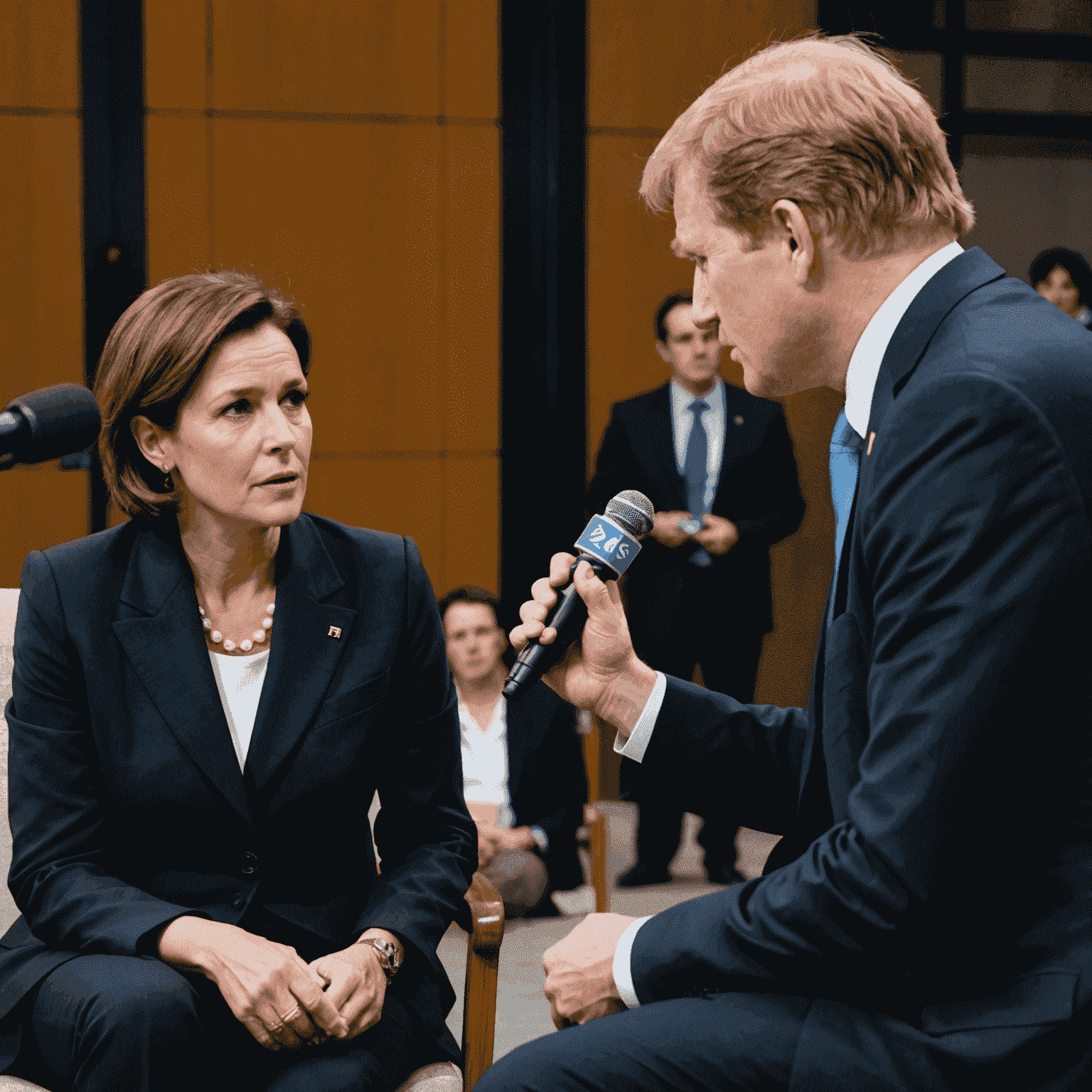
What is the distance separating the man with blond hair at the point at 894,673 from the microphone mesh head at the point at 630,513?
338 mm

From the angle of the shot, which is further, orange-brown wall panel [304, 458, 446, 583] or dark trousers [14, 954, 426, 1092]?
orange-brown wall panel [304, 458, 446, 583]

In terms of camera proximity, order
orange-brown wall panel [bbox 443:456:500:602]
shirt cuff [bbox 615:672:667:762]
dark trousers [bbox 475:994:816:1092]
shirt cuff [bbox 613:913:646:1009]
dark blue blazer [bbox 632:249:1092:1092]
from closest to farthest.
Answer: dark blue blazer [bbox 632:249:1092:1092] → dark trousers [bbox 475:994:816:1092] → shirt cuff [bbox 613:913:646:1009] → shirt cuff [bbox 615:672:667:762] → orange-brown wall panel [bbox 443:456:500:602]

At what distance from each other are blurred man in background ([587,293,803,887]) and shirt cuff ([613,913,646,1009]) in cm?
312

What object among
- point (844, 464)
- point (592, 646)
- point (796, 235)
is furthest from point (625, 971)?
point (796, 235)

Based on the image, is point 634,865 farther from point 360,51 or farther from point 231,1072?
point 360,51

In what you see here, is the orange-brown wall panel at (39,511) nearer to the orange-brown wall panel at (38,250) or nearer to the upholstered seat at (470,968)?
the orange-brown wall panel at (38,250)

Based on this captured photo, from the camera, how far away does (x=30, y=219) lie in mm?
5109

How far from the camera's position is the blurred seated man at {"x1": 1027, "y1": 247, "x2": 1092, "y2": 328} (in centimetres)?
558

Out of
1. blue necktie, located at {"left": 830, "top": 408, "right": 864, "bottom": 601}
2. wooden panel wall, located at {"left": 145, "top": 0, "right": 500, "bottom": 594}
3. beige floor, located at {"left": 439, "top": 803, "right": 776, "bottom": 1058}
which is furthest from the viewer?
wooden panel wall, located at {"left": 145, "top": 0, "right": 500, "bottom": 594}

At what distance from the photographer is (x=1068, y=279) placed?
5605mm

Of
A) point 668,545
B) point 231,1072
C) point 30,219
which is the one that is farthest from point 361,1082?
point 30,219

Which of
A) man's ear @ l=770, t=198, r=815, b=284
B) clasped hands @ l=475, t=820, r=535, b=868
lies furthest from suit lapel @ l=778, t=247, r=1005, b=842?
clasped hands @ l=475, t=820, r=535, b=868

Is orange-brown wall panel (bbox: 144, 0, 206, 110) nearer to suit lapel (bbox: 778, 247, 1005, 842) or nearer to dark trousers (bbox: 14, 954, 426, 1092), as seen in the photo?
dark trousers (bbox: 14, 954, 426, 1092)

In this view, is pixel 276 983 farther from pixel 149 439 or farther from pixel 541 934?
pixel 541 934
